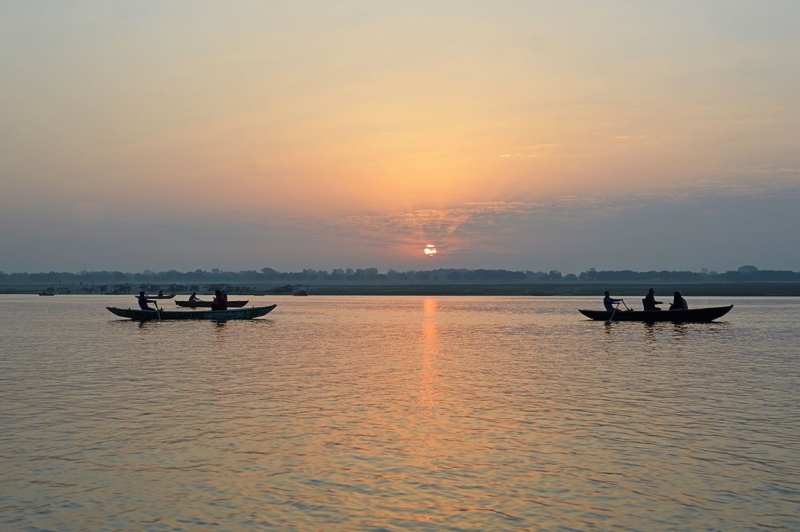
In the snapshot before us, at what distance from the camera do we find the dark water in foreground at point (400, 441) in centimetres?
1107

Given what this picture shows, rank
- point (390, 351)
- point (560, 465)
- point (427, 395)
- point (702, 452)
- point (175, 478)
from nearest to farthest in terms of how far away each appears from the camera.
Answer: point (175, 478)
point (560, 465)
point (702, 452)
point (427, 395)
point (390, 351)

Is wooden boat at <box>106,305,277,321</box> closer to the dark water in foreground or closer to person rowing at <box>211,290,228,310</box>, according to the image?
person rowing at <box>211,290,228,310</box>

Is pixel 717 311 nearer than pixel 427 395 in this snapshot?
No

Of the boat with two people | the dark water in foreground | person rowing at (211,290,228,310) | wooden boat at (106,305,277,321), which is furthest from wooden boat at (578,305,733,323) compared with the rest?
person rowing at (211,290,228,310)

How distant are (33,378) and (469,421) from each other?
16691mm

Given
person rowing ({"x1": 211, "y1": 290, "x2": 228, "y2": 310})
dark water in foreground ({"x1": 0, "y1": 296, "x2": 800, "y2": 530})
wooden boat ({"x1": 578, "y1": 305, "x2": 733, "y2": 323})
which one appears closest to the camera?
dark water in foreground ({"x1": 0, "y1": 296, "x2": 800, "y2": 530})

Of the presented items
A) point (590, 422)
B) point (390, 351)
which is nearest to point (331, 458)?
point (590, 422)

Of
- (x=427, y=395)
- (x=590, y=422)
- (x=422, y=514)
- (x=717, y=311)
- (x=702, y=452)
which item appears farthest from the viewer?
(x=717, y=311)

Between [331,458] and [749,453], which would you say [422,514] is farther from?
[749,453]

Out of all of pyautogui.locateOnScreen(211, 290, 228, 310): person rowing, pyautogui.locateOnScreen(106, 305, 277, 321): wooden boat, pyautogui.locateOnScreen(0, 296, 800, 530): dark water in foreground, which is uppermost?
pyautogui.locateOnScreen(211, 290, 228, 310): person rowing

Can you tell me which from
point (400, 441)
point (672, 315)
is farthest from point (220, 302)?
point (400, 441)

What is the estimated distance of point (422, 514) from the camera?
1084 cm

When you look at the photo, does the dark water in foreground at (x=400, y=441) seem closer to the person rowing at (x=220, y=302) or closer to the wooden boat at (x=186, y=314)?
the wooden boat at (x=186, y=314)

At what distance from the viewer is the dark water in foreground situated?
11.1 m
